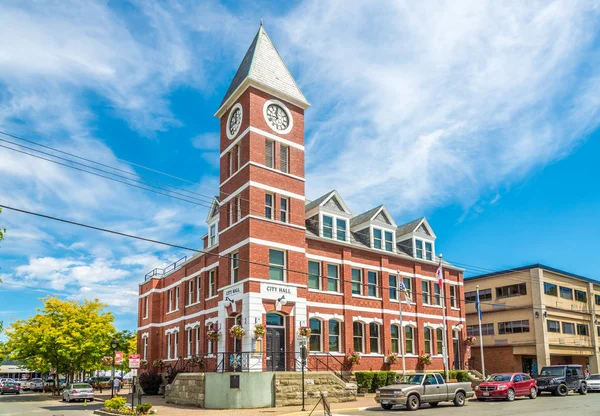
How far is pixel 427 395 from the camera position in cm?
2512

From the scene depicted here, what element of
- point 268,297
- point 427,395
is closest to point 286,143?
point 268,297

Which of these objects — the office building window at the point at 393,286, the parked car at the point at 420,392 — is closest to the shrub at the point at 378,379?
the office building window at the point at 393,286

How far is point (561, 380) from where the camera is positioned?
32531 mm

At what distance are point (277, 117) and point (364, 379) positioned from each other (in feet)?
55.3

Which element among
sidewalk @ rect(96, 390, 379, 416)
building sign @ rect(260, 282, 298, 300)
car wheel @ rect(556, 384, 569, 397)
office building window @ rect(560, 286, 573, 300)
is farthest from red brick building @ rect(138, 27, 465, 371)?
office building window @ rect(560, 286, 573, 300)

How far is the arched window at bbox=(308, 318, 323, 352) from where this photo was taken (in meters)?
32.8

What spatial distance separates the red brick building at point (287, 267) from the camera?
30141mm

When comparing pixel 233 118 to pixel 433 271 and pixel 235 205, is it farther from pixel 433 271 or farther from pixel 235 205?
pixel 433 271

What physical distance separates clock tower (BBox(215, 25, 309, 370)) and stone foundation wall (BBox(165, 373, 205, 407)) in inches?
116

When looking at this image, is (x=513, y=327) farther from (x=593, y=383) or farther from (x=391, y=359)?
(x=391, y=359)

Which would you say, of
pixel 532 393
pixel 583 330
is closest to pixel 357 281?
pixel 532 393

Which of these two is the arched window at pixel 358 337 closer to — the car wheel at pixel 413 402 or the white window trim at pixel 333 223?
the white window trim at pixel 333 223

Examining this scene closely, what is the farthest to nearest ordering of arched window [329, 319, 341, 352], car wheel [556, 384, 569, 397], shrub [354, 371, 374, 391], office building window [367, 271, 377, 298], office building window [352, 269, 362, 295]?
1. office building window [367, 271, 377, 298]
2. office building window [352, 269, 362, 295]
3. arched window [329, 319, 341, 352]
4. shrub [354, 371, 374, 391]
5. car wheel [556, 384, 569, 397]

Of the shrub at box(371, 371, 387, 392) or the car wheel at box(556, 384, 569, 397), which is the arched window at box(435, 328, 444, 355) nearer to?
the shrub at box(371, 371, 387, 392)
